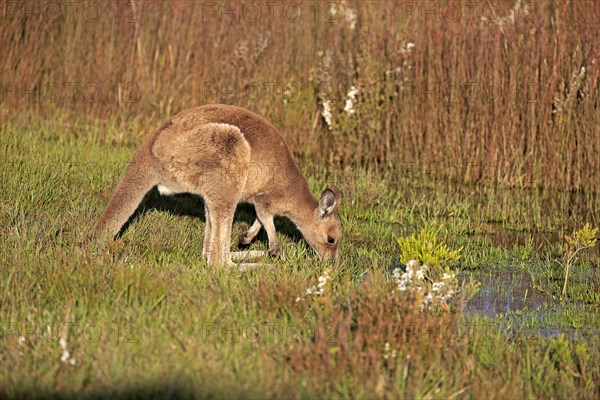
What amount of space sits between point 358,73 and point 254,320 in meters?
5.69

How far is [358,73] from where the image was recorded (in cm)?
995

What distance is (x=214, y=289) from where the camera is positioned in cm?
510

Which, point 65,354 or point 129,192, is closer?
point 65,354

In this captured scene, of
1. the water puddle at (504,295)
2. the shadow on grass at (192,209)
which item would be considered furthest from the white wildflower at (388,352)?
the shadow on grass at (192,209)

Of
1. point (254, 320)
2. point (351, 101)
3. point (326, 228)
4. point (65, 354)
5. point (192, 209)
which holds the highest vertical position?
point (351, 101)

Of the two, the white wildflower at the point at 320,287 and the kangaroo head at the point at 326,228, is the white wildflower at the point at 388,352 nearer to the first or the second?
the white wildflower at the point at 320,287

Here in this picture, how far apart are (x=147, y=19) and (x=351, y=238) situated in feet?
16.6

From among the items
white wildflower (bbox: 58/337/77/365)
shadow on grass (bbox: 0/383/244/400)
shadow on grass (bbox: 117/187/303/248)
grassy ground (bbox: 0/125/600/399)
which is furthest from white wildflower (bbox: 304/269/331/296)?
shadow on grass (bbox: 117/187/303/248)

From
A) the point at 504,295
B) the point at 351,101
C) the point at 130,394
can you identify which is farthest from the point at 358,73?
the point at 130,394

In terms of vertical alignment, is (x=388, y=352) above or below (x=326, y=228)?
above

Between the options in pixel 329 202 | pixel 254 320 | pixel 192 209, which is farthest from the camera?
pixel 192 209

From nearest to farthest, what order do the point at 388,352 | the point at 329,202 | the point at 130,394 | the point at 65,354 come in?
the point at 130,394
the point at 65,354
the point at 388,352
the point at 329,202

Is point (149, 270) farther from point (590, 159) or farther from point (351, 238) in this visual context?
point (590, 159)

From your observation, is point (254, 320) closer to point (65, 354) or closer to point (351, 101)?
point (65, 354)
